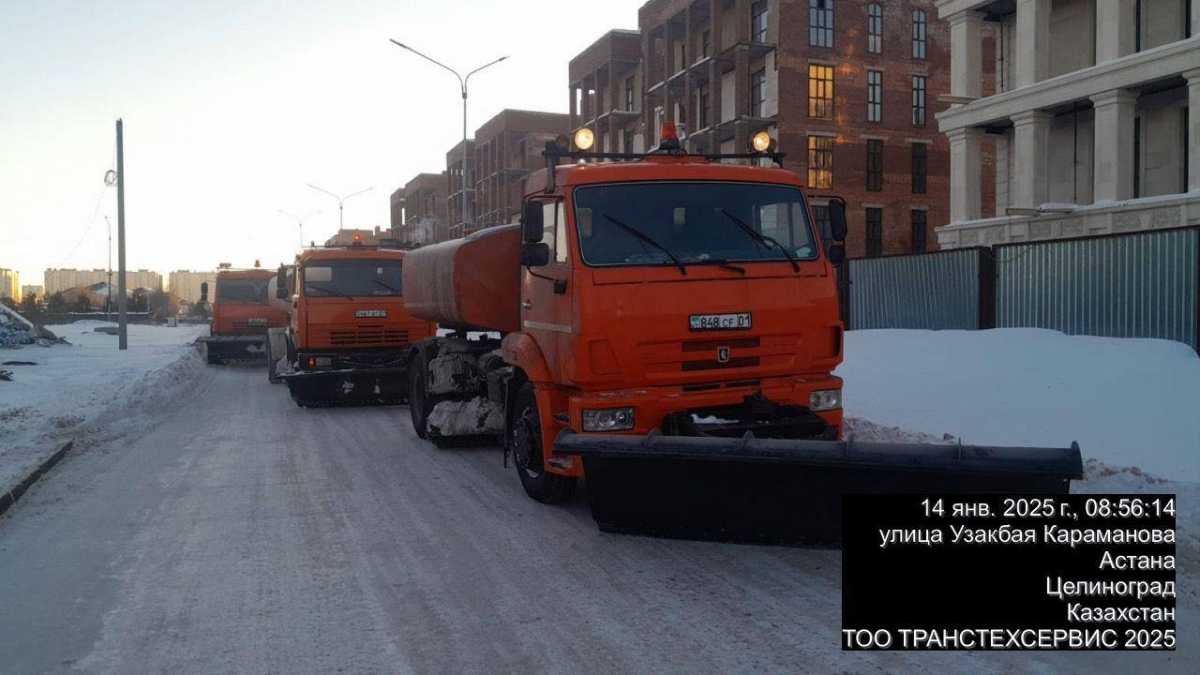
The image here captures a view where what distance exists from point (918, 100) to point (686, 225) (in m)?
44.1

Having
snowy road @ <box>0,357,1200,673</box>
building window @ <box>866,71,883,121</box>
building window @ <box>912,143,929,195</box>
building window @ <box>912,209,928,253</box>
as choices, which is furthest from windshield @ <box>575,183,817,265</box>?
building window @ <box>912,143,929,195</box>

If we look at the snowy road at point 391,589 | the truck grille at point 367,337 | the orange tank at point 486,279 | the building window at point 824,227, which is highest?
the building window at point 824,227

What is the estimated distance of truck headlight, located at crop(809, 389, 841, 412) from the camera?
7.58 meters

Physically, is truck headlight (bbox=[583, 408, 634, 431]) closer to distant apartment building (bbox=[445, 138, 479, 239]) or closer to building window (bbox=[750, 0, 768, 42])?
building window (bbox=[750, 0, 768, 42])

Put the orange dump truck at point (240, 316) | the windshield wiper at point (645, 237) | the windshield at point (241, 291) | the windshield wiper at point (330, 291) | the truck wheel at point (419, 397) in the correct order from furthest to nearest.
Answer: the windshield at point (241, 291)
the orange dump truck at point (240, 316)
the windshield wiper at point (330, 291)
the truck wheel at point (419, 397)
the windshield wiper at point (645, 237)

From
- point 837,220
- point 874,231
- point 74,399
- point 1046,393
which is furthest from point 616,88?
point 837,220

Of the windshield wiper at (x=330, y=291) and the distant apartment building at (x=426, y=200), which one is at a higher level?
the distant apartment building at (x=426, y=200)

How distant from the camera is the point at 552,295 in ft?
25.4

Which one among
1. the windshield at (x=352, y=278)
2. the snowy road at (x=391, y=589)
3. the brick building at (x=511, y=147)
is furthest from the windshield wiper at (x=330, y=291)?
the brick building at (x=511, y=147)

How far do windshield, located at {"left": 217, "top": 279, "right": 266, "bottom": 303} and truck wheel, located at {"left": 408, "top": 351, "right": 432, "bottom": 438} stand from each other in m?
14.8

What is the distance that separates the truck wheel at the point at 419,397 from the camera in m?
12.2

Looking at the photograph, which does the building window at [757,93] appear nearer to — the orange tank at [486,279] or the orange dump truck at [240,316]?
the orange dump truck at [240,316]

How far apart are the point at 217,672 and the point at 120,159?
101 ft

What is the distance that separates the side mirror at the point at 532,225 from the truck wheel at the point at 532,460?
4.02 feet
